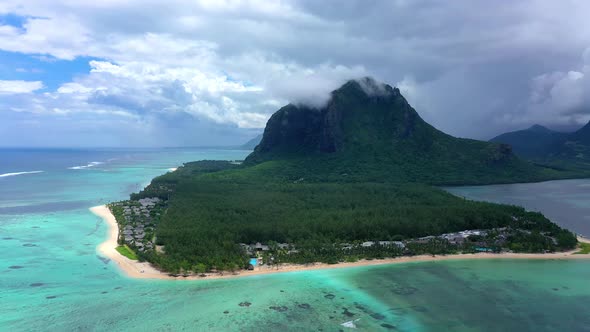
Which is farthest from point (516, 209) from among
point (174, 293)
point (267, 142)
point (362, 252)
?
point (267, 142)

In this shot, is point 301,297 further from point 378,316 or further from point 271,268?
point 271,268

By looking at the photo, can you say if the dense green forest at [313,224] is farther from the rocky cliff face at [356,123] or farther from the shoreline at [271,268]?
the rocky cliff face at [356,123]

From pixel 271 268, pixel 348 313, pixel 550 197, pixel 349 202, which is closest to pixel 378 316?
pixel 348 313

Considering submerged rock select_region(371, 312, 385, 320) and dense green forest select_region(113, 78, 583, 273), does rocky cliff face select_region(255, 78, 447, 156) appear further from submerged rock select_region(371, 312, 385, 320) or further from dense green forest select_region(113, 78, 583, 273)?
submerged rock select_region(371, 312, 385, 320)

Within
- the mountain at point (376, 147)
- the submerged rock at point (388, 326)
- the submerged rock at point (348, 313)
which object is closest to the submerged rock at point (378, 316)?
the submerged rock at point (388, 326)

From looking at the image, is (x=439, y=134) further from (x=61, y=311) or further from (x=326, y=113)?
(x=61, y=311)

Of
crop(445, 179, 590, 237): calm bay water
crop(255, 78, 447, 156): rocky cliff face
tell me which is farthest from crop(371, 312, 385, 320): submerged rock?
crop(255, 78, 447, 156): rocky cliff face
